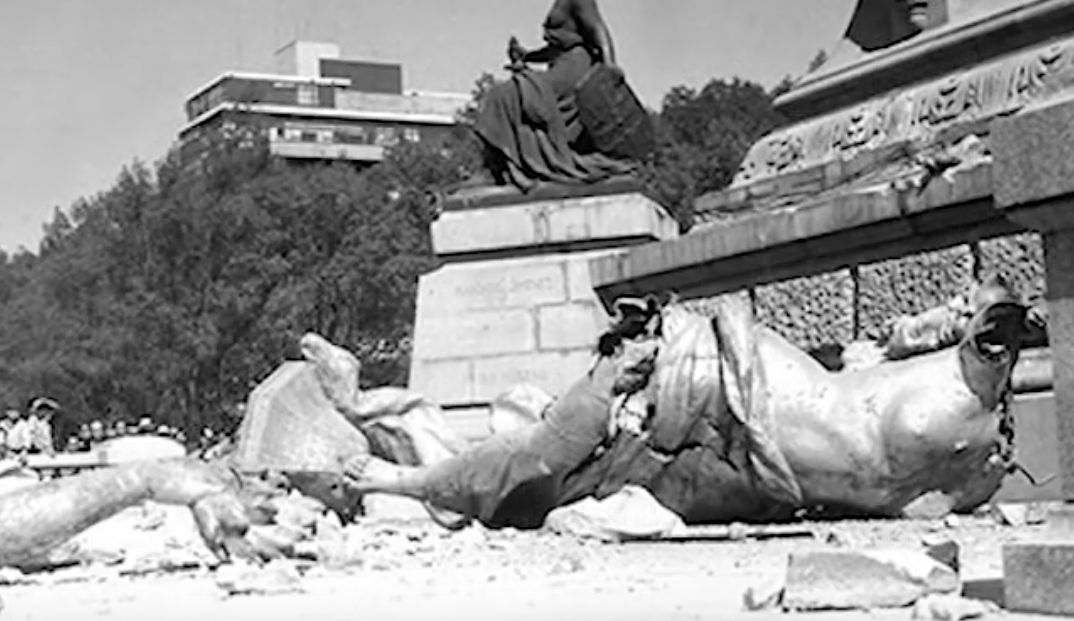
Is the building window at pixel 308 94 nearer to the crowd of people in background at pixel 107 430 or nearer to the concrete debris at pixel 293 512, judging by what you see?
the crowd of people in background at pixel 107 430

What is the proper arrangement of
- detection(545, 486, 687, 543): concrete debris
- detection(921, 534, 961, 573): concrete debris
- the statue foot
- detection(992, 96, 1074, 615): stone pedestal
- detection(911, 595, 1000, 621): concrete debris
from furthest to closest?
the statue foot < detection(545, 486, 687, 543): concrete debris < detection(921, 534, 961, 573): concrete debris < detection(992, 96, 1074, 615): stone pedestal < detection(911, 595, 1000, 621): concrete debris

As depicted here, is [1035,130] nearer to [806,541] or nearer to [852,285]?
[806,541]

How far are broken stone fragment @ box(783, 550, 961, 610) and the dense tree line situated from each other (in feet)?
105

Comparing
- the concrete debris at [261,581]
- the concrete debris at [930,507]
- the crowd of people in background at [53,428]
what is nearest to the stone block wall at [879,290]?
the concrete debris at [930,507]

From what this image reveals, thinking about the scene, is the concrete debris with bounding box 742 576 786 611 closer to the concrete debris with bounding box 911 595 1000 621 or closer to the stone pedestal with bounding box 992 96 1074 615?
the concrete debris with bounding box 911 595 1000 621

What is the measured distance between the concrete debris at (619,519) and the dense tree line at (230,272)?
28.5 meters

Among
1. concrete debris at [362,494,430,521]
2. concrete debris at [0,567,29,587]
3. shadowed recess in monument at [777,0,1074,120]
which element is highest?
shadowed recess in monument at [777,0,1074,120]

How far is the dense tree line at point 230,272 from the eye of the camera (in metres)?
39.1

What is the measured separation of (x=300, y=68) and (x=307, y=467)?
10213 centimetres

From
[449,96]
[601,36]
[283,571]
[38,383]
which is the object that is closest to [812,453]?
[283,571]

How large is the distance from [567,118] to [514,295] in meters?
1.86

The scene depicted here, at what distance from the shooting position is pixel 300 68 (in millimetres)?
110312

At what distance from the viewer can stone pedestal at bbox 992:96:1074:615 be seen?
449cm

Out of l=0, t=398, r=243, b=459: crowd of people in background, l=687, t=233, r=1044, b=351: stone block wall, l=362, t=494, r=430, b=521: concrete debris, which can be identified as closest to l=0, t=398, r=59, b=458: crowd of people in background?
l=0, t=398, r=243, b=459: crowd of people in background
